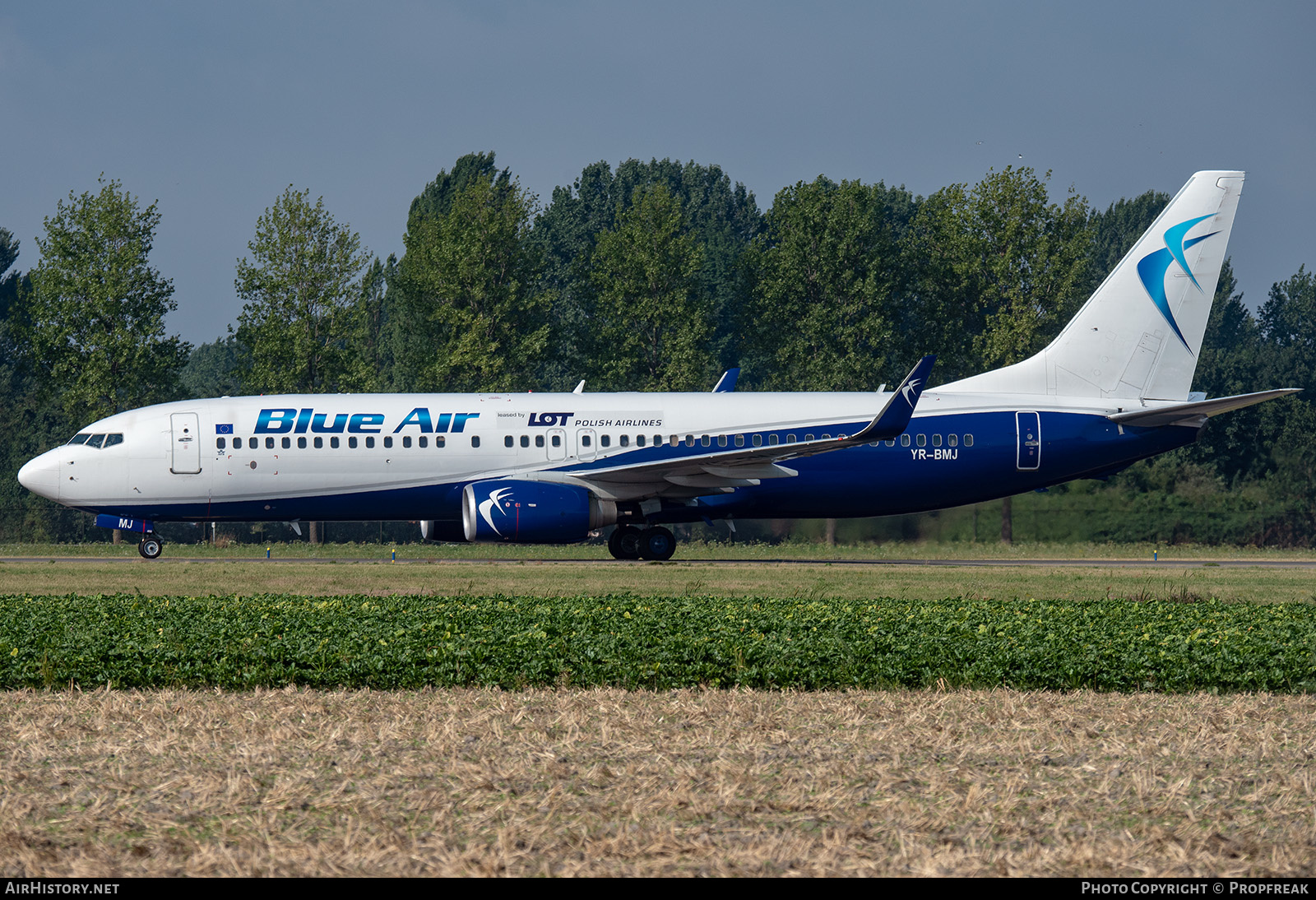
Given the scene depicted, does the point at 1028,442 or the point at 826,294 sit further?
the point at 826,294

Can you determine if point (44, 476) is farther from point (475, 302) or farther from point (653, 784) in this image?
point (653, 784)

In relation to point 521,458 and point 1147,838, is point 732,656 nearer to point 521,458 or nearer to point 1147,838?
point 1147,838

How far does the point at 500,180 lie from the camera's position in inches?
3228

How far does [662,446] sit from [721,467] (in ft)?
5.27

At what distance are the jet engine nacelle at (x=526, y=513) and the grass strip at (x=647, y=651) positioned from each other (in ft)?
42.1

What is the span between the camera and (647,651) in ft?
40.7

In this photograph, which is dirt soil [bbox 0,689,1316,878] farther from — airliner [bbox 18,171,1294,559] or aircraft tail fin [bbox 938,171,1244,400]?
aircraft tail fin [bbox 938,171,1244,400]

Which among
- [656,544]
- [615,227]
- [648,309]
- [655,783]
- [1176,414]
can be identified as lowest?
[655,783]

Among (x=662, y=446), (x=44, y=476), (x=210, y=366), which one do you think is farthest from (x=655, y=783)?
(x=210, y=366)

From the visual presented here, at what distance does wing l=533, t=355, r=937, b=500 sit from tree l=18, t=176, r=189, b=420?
1968 centimetres

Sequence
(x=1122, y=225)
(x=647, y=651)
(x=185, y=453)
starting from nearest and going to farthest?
(x=647, y=651) < (x=185, y=453) < (x=1122, y=225)

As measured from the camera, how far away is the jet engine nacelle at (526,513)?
27531 mm

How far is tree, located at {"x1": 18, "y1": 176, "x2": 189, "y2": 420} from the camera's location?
137 ft

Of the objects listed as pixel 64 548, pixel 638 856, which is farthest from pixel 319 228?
pixel 638 856
